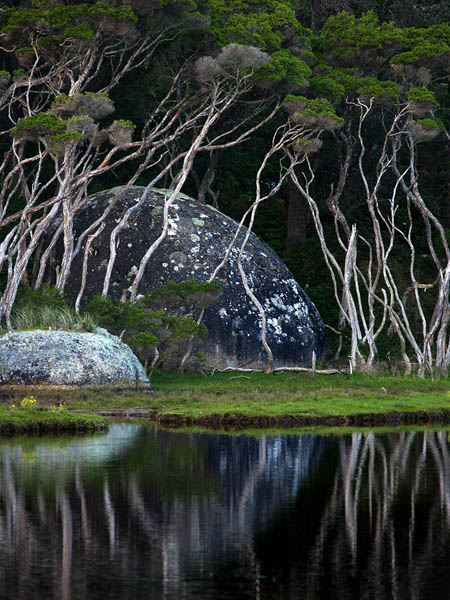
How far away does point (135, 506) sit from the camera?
1346cm

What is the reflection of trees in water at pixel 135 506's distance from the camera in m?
10.3

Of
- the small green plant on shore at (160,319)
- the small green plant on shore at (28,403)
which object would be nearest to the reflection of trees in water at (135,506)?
the small green plant on shore at (28,403)

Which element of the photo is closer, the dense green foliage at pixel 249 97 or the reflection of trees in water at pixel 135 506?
the reflection of trees in water at pixel 135 506

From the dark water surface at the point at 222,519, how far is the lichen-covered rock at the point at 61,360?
23.1ft

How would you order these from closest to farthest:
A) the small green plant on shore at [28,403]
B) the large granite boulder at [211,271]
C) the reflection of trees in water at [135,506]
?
the reflection of trees in water at [135,506] → the small green plant on shore at [28,403] → the large granite boulder at [211,271]

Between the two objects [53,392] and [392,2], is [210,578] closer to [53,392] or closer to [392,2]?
[53,392]

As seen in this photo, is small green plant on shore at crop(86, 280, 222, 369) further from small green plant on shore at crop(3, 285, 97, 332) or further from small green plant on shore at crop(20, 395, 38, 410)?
small green plant on shore at crop(20, 395, 38, 410)

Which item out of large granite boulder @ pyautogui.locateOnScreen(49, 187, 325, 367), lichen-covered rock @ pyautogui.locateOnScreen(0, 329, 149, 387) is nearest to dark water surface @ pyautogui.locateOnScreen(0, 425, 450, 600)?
lichen-covered rock @ pyautogui.locateOnScreen(0, 329, 149, 387)

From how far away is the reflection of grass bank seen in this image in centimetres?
2100

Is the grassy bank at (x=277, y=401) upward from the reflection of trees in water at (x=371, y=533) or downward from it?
upward

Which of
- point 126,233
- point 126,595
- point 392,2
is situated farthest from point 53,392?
point 392,2

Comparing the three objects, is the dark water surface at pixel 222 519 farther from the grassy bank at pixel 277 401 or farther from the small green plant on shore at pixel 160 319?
the small green plant on shore at pixel 160 319

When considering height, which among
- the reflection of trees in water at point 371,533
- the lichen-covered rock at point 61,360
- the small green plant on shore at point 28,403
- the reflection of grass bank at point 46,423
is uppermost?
the lichen-covered rock at point 61,360

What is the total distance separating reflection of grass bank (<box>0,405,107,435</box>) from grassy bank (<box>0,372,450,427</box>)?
1934mm
